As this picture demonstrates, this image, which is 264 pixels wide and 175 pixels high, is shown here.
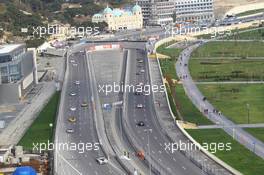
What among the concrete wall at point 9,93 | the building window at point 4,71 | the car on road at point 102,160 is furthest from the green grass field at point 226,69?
the car on road at point 102,160

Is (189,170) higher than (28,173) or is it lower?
lower

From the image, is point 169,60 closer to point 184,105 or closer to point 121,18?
point 184,105

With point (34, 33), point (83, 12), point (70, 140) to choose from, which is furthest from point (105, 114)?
point (83, 12)

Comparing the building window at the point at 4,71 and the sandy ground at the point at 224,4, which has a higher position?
the sandy ground at the point at 224,4

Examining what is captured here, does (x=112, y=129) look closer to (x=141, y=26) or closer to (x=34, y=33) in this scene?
(x=34, y=33)

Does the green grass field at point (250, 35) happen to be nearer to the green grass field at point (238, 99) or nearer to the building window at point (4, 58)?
the green grass field at point (238, 99)

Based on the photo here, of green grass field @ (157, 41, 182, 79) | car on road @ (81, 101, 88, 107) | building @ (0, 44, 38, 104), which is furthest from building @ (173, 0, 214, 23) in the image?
car on road @ (81, 101, 88, 107)
